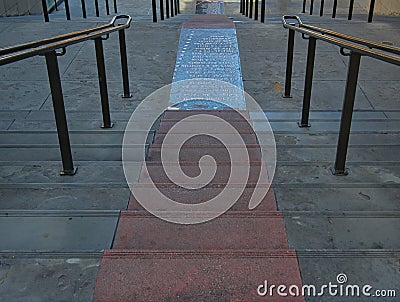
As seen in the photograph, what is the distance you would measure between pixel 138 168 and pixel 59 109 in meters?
0.59

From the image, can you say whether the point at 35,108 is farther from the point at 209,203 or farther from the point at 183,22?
the point at 183,22

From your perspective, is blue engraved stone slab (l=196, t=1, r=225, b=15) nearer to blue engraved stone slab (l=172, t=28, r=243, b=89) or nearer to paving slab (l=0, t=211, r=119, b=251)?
blue engraved stone slab (l=172, t=28, r=243, b=89)

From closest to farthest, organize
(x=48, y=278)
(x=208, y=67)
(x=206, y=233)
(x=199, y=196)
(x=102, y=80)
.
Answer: (x=48, y=278) → (x=206, y=233) → (x=199, y=196) → (x=102, y=80) → (x=208, y=67)

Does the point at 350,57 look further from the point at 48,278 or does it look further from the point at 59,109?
the point at 48,278

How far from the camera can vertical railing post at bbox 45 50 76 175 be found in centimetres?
245

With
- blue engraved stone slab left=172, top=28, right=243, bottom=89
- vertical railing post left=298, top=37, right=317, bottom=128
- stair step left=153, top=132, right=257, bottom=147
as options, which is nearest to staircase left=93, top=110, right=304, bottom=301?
stair step left=153, top=132, right=257, bottom=147

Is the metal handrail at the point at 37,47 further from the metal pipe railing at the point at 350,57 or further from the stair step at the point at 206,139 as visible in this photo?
the metal pipe railing at the point at 350,57

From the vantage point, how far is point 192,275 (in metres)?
1.71

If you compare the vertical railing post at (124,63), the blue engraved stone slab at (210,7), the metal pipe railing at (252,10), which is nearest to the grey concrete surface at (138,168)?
the vertical railing post at (124,63)

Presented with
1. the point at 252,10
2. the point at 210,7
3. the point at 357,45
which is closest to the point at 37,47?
the point at 357,45

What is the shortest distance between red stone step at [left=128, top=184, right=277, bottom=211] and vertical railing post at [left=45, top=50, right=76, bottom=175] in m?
0.50

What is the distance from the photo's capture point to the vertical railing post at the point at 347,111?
2.45 meters

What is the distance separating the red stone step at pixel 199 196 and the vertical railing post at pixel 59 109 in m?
0.50

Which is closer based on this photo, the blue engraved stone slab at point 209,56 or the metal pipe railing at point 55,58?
the metal pipe railing at point 55,58
